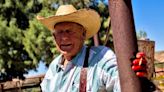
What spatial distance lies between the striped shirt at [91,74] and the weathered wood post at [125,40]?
0.41 m

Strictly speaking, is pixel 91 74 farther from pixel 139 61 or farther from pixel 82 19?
pixel 139 61

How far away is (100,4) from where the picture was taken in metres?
21.8

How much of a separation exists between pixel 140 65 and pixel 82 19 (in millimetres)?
999

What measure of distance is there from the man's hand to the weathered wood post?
0.11 feet

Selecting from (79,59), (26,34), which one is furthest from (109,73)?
(26,34)

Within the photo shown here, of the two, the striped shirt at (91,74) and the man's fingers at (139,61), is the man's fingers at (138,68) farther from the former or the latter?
the striped shirt at (91,74)

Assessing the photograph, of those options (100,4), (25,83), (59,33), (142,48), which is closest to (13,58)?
(100,4)

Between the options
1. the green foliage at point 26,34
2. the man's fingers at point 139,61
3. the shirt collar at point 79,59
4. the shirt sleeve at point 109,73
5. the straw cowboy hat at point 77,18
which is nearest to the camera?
the man's fingers at point 139,61

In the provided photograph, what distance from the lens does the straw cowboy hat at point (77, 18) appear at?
339 cm

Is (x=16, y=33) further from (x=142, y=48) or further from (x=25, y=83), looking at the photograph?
(x=142, y=48)

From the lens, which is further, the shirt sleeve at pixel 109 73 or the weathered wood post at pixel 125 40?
the shirt sleeve at pixel 109 73

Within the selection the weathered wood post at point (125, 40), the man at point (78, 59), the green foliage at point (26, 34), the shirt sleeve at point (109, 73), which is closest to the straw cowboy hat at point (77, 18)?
the man at point (78, 59)

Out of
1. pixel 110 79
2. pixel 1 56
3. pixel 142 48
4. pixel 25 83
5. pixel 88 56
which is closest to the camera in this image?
pixel 110 79

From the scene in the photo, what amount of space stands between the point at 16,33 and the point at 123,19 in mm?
19470
